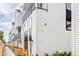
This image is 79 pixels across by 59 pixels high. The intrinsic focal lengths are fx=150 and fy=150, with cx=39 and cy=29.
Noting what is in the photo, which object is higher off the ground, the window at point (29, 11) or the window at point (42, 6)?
the window at point (42, 6)

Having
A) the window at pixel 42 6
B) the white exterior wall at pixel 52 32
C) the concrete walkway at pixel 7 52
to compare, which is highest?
the window at pixel 42 6

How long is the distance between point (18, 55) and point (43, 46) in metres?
0.27

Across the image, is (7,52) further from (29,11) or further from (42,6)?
(42,6)

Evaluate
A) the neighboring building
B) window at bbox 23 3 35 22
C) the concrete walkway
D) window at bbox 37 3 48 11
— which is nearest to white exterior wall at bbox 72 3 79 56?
the neighboring building

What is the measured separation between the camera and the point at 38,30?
150cm

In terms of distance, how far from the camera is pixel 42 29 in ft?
4.93

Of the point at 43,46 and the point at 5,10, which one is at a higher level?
the point at 5,10

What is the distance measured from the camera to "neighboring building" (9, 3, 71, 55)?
1.50 metres

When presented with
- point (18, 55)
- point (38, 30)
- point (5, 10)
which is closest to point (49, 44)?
point (38, 30)

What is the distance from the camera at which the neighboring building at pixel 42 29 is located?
1.50 metres

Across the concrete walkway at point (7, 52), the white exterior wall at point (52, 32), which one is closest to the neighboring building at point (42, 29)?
the white exterior wall at point (52, 32)

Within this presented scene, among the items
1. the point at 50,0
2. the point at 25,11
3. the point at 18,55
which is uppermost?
the point at 50,0

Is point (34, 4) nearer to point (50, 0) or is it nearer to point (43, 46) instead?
point (50, 0)

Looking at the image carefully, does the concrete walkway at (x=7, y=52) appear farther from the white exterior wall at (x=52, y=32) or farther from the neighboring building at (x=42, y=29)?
the white exterior wall at (x=52, y=32)
